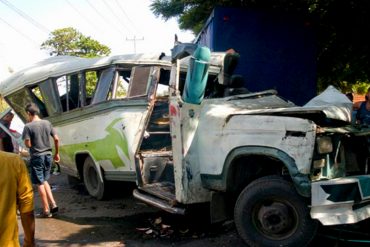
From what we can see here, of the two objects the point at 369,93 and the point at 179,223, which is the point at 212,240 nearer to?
the point at 179,223

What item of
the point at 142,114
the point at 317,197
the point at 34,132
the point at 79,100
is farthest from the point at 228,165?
the point at 79,100

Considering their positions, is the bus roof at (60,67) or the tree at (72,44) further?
the tree at (72,44)

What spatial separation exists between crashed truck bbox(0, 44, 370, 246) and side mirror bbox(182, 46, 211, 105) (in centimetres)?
1

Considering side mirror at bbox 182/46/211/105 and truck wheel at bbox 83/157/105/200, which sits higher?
side mirror at bbox 182/46/211/105

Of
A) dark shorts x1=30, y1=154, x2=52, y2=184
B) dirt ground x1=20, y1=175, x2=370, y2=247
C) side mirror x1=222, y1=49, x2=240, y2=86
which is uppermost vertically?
side mirror x1=222, y1=49, x2=240, y2=86

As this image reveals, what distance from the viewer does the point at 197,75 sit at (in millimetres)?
5066

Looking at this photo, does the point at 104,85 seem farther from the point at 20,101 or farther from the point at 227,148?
the point at 227,148

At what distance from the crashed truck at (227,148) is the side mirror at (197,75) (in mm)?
11

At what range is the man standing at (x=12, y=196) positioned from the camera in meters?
2.64

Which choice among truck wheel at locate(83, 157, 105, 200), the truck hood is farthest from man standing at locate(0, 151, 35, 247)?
truck wheel at locate(83, 157, 105, 200)

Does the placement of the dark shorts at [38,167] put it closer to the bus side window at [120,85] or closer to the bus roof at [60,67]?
the bus side window at [120,85]

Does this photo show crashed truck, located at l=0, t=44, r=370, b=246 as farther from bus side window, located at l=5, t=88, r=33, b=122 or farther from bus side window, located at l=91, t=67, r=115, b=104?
bus side window, located at l=5, t=88, r=33, b=122

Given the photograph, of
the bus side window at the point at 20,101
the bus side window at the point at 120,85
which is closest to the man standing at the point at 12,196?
the bus side window at the point at 120,85

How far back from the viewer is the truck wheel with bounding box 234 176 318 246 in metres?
4.25
